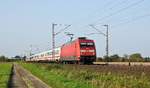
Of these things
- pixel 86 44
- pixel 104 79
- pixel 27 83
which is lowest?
pixel 27 83

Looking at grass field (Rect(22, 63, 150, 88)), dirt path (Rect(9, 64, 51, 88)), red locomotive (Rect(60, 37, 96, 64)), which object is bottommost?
dirt path (Rect(9, 64, 51, 88))

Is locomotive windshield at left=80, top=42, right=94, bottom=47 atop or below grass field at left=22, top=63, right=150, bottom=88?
atop

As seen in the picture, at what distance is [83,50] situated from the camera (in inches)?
2469

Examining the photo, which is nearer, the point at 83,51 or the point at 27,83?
the point at 27,83

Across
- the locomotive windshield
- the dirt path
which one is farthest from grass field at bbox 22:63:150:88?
the locomotive windshield

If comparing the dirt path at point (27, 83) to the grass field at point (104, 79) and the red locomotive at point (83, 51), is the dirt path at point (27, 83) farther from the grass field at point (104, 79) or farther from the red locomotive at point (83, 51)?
the red locomotive at point (83, 51)

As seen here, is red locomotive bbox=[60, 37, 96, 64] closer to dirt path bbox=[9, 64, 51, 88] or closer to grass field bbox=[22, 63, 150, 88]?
dirt path bbox=[9, 64, 51, 88]

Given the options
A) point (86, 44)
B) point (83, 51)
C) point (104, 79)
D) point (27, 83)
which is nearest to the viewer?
point (104, 79)

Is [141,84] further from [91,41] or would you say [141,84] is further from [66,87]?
[91,41]

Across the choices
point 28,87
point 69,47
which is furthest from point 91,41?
point 28,87

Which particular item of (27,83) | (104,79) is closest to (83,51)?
(27,83)

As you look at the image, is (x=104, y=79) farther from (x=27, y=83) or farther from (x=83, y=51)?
(x=83, y=51)

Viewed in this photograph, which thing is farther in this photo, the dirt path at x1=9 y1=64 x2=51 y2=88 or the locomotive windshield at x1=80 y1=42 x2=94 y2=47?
the locomotive windshield at x1=80 y1=42 x2=94 y2=47

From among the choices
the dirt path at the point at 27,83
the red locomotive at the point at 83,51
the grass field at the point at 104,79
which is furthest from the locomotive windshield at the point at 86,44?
the grass field at the point at 104,79
